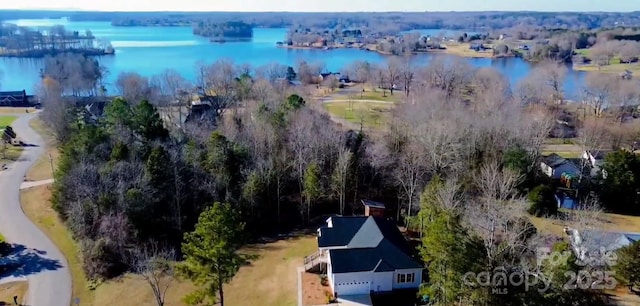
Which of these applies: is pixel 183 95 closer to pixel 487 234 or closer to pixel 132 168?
pixel 132 168

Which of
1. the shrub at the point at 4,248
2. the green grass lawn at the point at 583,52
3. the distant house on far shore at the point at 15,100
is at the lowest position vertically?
the shrub at the point at 4,248

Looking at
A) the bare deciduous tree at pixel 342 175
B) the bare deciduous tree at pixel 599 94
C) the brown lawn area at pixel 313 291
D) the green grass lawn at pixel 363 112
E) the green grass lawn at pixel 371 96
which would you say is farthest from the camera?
the green grass lawn at pixel 371 96

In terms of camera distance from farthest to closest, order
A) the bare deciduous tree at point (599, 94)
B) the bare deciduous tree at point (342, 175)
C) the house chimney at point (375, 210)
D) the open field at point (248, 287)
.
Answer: the bare deciduous tree at point (599, 94) → the bare deciduous tree at point (342, 175) → the house chimney at point (375, 210) → the open field at point (248, 287)

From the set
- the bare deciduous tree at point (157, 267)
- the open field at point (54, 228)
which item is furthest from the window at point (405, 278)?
the open field at point (54, 228)

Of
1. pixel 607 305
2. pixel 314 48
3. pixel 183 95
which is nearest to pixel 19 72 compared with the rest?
pixel 183 95

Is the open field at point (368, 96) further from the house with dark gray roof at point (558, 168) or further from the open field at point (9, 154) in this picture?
the open field at point (9, 154)

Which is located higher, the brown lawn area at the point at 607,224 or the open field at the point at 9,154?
the open field at the point at 9,154

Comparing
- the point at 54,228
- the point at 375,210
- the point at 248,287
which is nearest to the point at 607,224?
the point at 375,210
